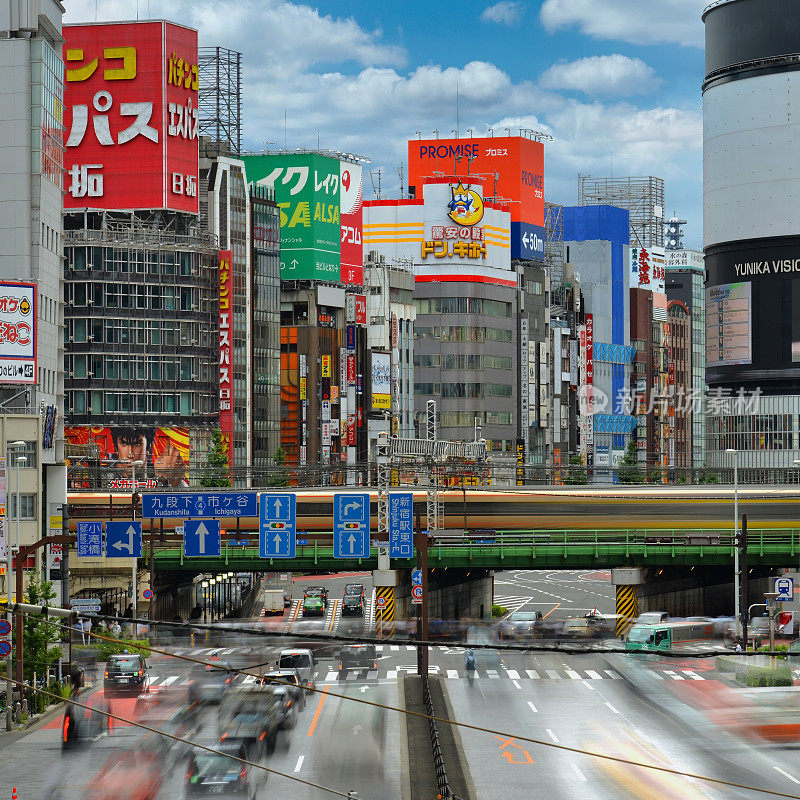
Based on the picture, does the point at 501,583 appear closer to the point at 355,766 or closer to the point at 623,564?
the point at 623,564

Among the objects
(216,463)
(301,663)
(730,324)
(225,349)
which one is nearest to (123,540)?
(301,663)

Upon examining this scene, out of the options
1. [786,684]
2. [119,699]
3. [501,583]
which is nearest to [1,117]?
[119,699]

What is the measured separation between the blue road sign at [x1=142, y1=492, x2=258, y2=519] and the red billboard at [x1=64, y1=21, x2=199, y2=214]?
8782 cm

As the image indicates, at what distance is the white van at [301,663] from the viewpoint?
240 feet

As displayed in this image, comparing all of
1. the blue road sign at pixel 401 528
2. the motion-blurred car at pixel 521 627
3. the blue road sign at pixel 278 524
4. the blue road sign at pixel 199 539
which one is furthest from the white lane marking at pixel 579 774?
the motion-blurred car at pixel 521 627

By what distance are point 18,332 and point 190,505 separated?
1362 centimetres

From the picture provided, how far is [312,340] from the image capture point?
197m

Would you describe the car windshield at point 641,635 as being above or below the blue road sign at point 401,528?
below

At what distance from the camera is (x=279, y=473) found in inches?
6954

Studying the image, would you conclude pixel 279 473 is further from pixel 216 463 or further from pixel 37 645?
pixel 37 645

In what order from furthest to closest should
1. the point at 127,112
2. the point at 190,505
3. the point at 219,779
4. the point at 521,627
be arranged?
1. the point at 127,112
2. the point at 521,627
3. the point at 190,505
4. the point at 219,779

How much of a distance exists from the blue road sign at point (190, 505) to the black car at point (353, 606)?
3838cm

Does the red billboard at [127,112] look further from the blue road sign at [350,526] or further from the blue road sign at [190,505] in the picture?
the blue road sign at [350,526]

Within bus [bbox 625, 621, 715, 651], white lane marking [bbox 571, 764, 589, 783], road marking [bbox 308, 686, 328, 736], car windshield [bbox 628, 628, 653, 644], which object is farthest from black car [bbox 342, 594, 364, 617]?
white lane marking [bbox 571, 764, 589, 783]
